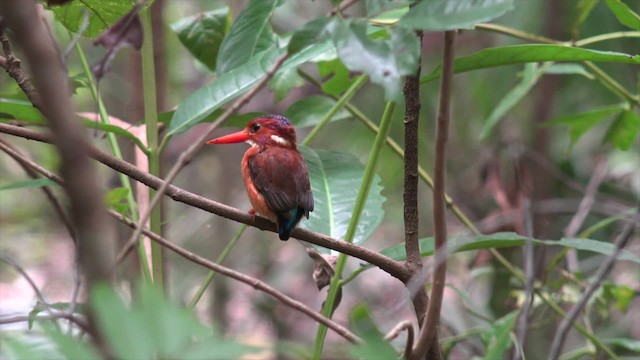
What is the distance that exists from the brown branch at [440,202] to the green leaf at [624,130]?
1.28 meters

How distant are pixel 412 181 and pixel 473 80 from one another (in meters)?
2.38

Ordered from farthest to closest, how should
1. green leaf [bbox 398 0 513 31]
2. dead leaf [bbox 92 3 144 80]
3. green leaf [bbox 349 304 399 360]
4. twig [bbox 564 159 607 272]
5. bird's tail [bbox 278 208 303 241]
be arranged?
twig [bbox 564 159 607 272], bird's tail [bbox 278 208 303 241], dead leaf [bbox 92 3 144 80], green leaf [bbox 398 0 513 31], green leaf [bbox 349 304 399 360]

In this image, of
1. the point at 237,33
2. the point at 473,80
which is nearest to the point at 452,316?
the point at 473,80

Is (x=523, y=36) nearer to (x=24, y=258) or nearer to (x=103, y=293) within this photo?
(x=103, y=293)

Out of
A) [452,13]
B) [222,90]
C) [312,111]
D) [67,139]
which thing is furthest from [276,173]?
[67,139]

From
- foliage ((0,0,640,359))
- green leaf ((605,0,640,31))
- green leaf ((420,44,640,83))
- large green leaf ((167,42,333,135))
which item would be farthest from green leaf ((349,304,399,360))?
green leaf ((605,0,640,31))

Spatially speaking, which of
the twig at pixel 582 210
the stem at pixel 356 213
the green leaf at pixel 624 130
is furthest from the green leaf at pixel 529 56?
the green leaf at pixel 624 130

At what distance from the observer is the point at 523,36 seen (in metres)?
1.63

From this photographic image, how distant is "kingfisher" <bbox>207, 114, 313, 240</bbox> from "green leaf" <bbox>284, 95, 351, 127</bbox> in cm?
7

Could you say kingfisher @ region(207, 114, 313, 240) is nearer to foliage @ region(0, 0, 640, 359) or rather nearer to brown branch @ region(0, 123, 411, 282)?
foliage @ region(0, 0, 640, 359)

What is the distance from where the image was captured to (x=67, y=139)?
1.39ft

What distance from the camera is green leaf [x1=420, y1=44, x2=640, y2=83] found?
1236 mm

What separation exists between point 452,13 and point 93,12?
27.5 inches

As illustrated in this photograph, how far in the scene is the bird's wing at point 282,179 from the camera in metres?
1.55
